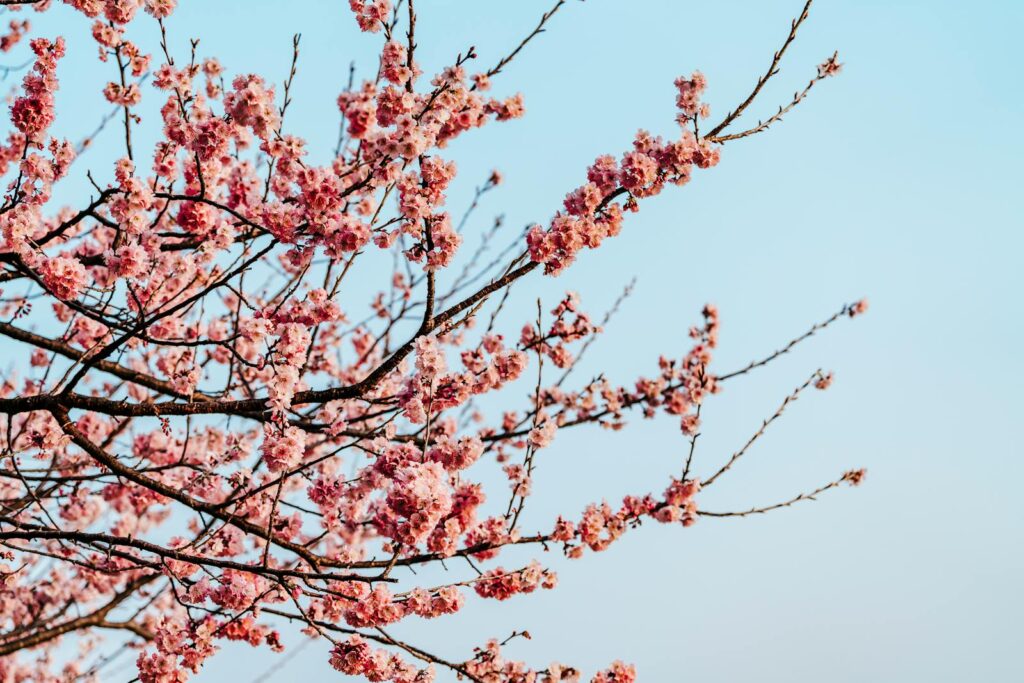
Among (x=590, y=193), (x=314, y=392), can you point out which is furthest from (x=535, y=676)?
(x=590, y=193)

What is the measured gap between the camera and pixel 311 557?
15.2 feet

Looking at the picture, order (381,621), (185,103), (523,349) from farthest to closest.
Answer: (523,349)
(185,103)
(381,621)

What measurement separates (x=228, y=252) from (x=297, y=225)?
789 millimetres

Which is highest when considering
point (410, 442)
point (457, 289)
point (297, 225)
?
point (457, 289)

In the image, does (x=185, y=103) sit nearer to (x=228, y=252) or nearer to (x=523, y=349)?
(x=228, y=252)

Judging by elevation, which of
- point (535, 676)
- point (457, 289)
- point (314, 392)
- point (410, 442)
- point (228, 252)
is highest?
point (457, 289)

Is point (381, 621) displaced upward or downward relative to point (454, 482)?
downward

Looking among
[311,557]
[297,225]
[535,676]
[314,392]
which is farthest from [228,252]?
[535,676]

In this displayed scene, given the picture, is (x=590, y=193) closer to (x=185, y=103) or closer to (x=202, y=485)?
(x=185, y=103)

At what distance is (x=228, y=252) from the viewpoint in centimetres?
532

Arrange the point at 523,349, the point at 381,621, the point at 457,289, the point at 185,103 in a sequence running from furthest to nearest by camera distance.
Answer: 1. the point at 457,289
2. the point at 523,349
3. the point at 185,103
4. the point at 381,621

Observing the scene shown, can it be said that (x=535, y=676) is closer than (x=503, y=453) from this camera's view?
Yes

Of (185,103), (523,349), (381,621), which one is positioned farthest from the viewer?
(523,349)

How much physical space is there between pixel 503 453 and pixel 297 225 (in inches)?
88.3
